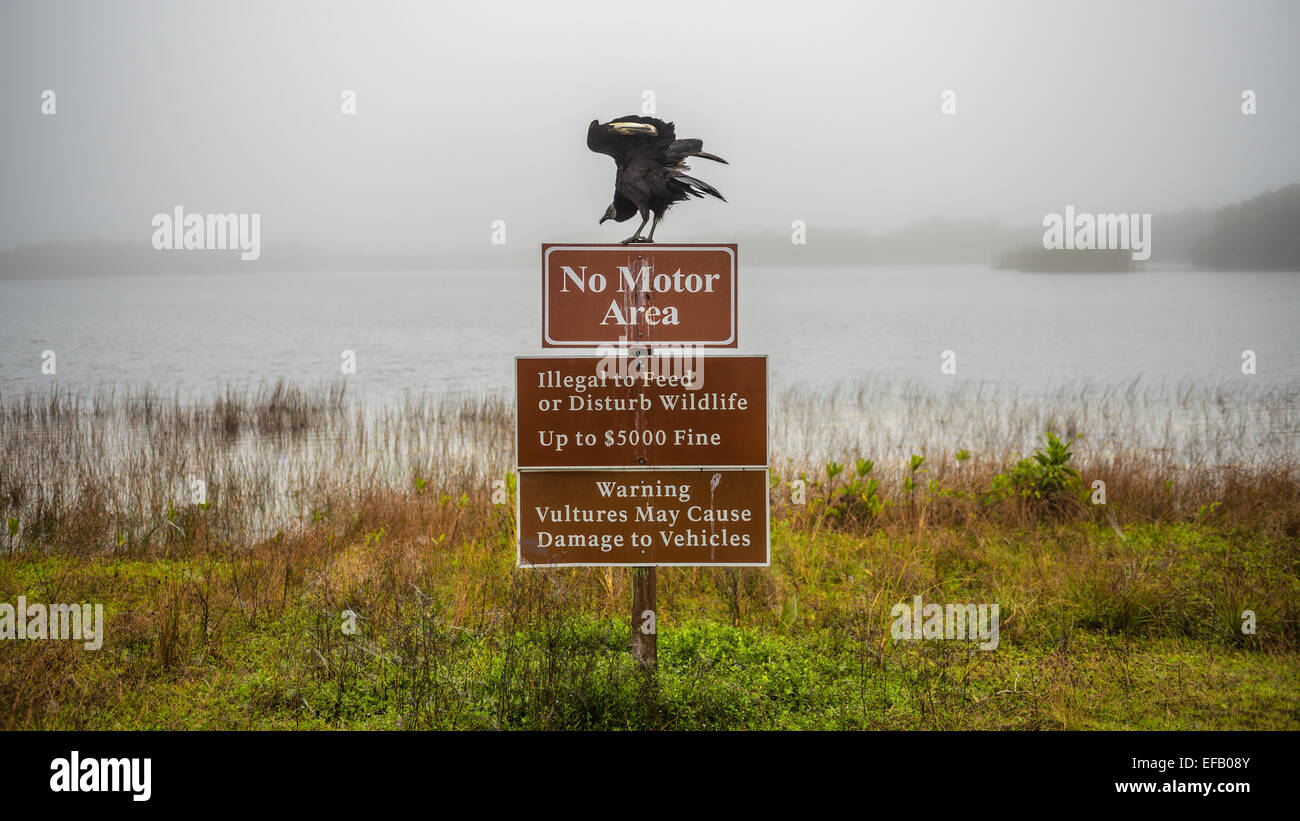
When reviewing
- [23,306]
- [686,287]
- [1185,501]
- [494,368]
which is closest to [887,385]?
[1185,501]

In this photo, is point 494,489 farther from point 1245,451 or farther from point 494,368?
point 494,368

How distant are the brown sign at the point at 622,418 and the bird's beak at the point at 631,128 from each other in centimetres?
129

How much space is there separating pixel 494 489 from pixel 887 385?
34.7 ft

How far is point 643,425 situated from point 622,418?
0.11 m

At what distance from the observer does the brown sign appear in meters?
4.16

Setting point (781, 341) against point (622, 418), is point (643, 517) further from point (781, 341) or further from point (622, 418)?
point (781, 341)

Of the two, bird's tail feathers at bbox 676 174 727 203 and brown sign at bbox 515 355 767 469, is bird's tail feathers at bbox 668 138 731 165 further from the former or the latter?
brown sign at bbox 515 355 767 469

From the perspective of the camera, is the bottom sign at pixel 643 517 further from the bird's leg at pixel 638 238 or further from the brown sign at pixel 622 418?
the bird's leg at pixel 638 238

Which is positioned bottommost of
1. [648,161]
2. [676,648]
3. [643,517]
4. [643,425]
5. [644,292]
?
[676,648]

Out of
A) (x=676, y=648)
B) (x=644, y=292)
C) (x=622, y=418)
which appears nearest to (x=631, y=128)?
(x=644, y=292)

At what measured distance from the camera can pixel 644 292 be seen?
4.18 m

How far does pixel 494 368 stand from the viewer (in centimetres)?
2192

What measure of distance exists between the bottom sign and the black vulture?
4.50 ft

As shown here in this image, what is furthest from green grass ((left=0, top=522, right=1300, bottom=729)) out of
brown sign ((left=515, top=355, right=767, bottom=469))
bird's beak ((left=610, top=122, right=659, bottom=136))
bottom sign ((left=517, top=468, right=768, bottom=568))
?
bird's beak ((left=610, top=122, right=659, bottom=136))
